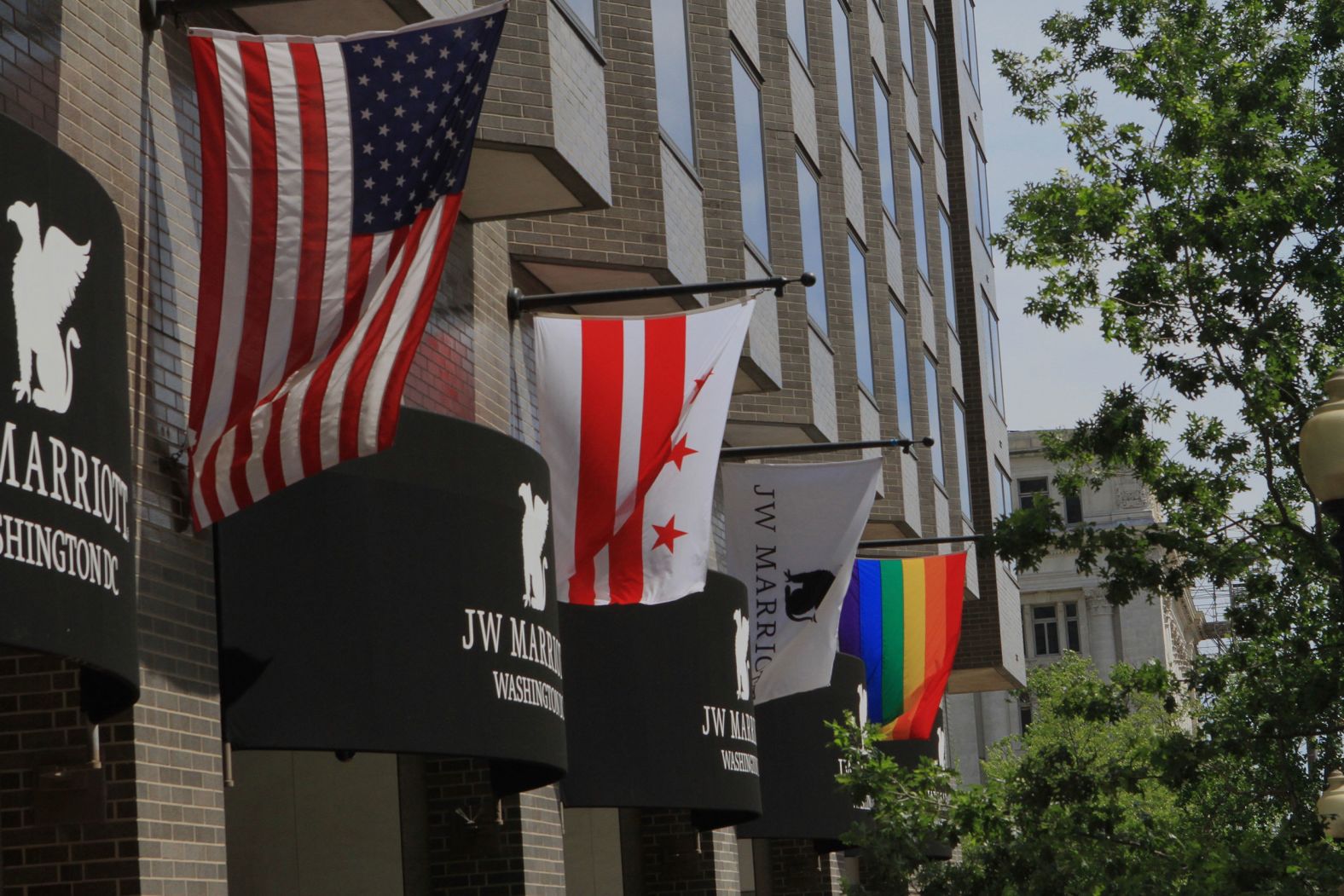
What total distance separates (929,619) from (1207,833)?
727cm

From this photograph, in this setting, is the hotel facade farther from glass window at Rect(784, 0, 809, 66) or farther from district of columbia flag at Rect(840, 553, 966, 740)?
district of columbia flag at Rect(840, 553, 966, 740)

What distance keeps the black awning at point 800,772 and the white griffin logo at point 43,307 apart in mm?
12424

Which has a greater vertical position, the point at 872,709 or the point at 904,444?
the point at 904,444

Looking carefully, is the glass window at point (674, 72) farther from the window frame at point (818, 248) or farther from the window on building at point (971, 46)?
the window on building at point (971, 46)

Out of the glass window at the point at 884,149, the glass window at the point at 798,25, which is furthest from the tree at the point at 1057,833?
the glass window at the point at 884,149

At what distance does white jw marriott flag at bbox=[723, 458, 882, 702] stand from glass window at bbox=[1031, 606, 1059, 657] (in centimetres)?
7419

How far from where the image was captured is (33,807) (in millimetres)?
8711

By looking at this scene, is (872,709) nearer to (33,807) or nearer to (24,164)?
(33,807)

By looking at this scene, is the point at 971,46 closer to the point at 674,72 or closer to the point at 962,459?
the point at 962,459

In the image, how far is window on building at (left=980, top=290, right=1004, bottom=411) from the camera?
3997 cm

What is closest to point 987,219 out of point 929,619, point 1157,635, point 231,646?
point 929,619

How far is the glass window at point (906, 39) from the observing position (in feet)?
113

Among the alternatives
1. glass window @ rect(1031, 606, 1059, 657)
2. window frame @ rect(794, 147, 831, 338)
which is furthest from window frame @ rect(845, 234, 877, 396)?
glass window @ rect(1031, 606, 1059, 657)

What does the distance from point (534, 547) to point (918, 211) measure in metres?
22.8
